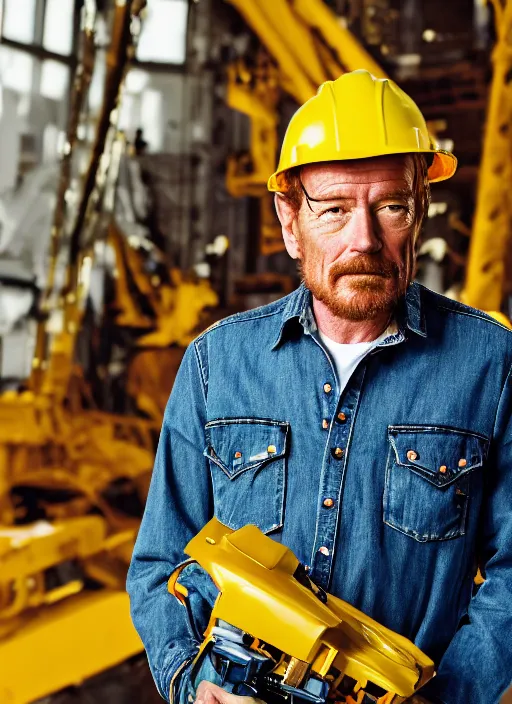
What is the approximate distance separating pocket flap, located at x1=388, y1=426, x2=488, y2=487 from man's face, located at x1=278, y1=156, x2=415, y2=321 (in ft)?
0.54

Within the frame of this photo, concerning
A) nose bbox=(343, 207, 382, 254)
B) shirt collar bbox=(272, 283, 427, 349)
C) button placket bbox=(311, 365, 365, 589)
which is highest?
nose bbox=(343, 207, 382, 254)

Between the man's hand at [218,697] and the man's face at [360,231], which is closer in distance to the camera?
the man's hand at [218,697]

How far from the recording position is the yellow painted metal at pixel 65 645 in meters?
2.44

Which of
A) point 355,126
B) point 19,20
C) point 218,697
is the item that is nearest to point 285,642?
point 218,697

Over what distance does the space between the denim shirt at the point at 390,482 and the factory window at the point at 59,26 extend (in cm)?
156

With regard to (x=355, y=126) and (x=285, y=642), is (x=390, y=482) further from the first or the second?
(x=355, y=126)

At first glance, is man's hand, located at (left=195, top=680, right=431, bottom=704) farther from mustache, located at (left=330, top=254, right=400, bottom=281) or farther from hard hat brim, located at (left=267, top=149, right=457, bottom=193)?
hard hat brim, located at (left=267, top=149, right=457, bottom=193)

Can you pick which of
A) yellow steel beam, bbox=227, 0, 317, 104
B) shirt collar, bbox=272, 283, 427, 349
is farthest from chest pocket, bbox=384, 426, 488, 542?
yellow steel beam, bbox=227, 0, 317, 104

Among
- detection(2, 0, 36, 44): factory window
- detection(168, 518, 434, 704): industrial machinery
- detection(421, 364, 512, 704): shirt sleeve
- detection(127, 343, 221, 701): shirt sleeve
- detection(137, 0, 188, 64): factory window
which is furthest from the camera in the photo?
detection(137, 0, 188, 64): factory window

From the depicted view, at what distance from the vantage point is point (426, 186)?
4.04 ft

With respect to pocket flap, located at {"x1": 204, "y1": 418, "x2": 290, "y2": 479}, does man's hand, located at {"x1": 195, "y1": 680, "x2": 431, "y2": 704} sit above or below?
below

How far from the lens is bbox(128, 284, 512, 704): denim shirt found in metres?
1.13

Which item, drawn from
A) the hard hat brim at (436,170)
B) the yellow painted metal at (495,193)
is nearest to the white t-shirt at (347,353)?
the hard hat brim at (436,170)

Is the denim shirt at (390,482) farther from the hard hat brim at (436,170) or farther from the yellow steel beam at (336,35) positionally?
the yellow steel beam at (336,35)
